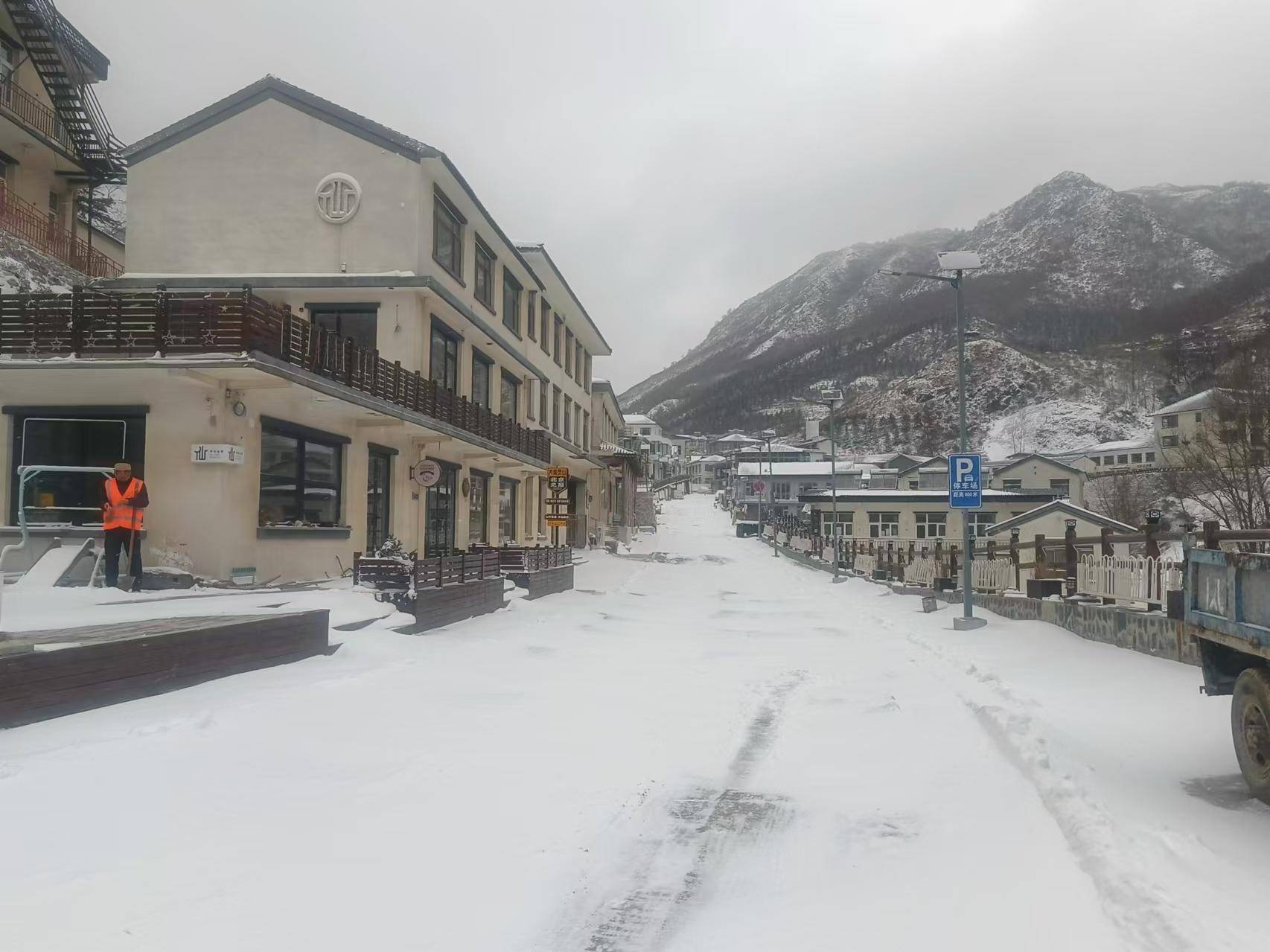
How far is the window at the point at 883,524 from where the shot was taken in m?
68.2

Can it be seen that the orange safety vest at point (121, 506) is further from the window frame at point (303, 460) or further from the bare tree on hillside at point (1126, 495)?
the bare tree on hillside at point (1126, 495)

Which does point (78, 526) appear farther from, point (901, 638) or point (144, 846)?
point (901, 638)

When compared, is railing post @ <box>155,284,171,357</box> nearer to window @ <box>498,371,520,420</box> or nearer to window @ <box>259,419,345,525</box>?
window @ <box>259,419,345,525</box>

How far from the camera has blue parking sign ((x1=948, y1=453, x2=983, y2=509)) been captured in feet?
57.9

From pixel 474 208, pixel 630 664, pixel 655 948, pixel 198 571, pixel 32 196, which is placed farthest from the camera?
pixel 32 196

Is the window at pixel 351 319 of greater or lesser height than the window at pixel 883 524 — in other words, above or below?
above

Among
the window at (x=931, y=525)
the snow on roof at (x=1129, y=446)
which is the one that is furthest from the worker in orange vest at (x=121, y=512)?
the snow on roof at (x=1129, y=446)

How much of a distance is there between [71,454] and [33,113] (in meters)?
19.1

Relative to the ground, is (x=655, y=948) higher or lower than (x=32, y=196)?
lower

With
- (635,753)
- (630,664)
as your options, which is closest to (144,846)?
(635,753)

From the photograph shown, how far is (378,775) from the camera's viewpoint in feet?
21.1

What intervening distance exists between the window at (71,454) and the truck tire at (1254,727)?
16.0m

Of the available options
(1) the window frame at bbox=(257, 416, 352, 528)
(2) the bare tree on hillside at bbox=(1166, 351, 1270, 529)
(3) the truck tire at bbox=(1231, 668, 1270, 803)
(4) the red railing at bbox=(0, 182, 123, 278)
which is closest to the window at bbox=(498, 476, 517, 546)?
(1) the window frame at bbox=(257, 416, 352, 528)

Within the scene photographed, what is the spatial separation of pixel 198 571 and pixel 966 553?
14027 millimetres
